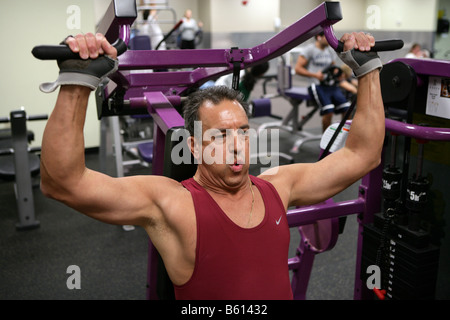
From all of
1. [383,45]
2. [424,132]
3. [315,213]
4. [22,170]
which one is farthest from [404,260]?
[22,170]

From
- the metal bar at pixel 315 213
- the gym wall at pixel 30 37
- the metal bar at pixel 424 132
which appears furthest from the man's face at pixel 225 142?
the gym wall at pixel 30 37

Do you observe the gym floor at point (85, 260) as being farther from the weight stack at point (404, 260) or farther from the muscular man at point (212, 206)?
the muscular man at point (212, 206)

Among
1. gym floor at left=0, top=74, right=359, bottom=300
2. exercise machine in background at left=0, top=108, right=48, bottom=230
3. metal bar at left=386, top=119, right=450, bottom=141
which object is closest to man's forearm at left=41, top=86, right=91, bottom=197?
metal bar at left=386, top=119, right=450, bottom=141

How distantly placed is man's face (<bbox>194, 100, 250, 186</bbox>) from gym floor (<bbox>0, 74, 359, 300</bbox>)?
1513 mm

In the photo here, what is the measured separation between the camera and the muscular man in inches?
40.2

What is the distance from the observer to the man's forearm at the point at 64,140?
36.2 inches

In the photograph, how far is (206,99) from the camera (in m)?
1.20

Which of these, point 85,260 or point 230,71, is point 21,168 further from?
point 230,71

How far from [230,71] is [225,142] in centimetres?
58

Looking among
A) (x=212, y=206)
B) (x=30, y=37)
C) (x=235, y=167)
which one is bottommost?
(x=212, y=206)

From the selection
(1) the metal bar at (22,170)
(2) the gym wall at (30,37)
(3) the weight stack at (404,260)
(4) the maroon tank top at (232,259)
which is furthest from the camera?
(2) the gym wall at (30,37)

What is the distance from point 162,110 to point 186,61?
0.68 feet

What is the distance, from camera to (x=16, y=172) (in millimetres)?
3203

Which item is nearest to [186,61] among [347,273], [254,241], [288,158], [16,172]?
[254,241]
